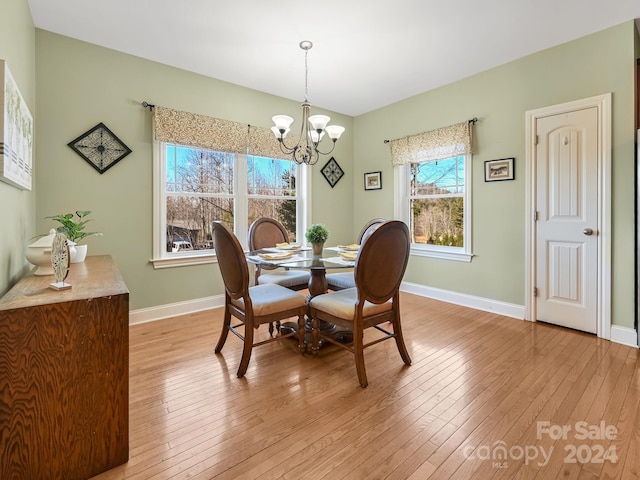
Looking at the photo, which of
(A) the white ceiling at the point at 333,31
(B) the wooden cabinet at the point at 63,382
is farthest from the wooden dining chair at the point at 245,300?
(A) the white ceiling at the point at 333,31

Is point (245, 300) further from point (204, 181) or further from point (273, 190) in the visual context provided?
point (273, 190)

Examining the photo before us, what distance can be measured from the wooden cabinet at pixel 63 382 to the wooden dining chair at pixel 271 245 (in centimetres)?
164

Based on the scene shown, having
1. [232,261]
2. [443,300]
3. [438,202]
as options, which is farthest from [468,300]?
[232,261]

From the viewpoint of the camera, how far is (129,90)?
3092 millimetres

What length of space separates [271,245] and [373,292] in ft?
5.64

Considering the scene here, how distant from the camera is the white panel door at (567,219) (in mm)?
2797

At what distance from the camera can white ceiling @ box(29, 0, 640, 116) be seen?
2.39 metres

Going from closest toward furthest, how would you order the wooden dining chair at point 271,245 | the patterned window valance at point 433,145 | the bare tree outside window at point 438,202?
the wooden dining chair at point 271,245, the patterned window valance at point 433,145, the bare tree outside window at point 438,202

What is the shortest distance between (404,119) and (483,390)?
3.48 meters

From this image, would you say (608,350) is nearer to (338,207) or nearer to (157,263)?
(338,207)

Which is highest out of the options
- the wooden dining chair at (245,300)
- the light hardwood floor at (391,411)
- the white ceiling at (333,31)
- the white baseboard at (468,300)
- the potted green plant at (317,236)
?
the white ceiling at (333,31)

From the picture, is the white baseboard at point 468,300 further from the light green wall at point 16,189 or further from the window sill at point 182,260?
the light green wall at point 16,189

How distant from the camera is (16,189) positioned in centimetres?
191

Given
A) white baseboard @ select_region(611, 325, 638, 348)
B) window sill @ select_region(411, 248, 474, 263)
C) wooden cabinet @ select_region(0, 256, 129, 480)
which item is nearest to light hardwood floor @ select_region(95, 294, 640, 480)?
white baseboard @ select_region(611, 325, 638, 348)
